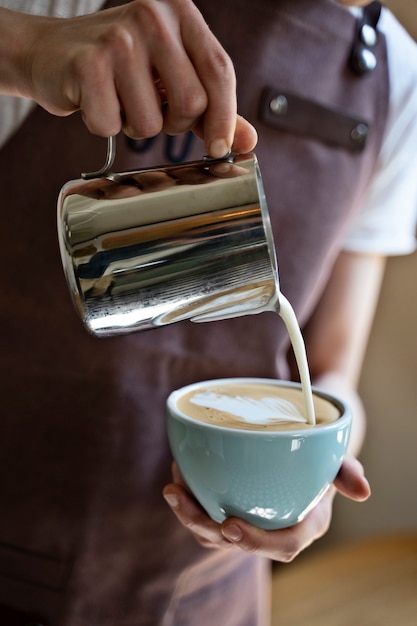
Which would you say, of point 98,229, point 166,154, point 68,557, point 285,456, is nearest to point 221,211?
point 98,229

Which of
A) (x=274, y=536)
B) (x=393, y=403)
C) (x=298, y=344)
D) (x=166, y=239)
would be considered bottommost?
(x=393, y=403)

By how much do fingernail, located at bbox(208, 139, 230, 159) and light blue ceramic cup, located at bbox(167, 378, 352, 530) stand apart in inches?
8.5

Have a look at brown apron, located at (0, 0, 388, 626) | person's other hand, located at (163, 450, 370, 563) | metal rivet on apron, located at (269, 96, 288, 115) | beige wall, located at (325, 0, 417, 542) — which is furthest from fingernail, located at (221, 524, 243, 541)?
beige wall, located at (325, 0, 417, 542)

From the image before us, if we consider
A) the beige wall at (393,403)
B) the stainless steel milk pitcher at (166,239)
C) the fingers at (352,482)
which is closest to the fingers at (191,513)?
the fingers at (352,482)

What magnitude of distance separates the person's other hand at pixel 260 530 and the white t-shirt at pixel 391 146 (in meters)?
0.40

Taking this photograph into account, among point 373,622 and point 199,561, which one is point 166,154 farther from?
point 373,622

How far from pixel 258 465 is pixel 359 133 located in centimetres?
46

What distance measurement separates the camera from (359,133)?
868 mm

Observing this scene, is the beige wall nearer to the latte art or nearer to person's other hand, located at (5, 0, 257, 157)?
the latte art

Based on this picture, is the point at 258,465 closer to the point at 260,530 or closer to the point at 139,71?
the point at 260,530

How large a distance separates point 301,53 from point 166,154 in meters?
0.20

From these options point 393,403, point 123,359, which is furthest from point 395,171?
point 393,403

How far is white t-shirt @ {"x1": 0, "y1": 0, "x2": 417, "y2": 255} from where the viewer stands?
0.75m

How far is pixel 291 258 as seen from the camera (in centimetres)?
88
